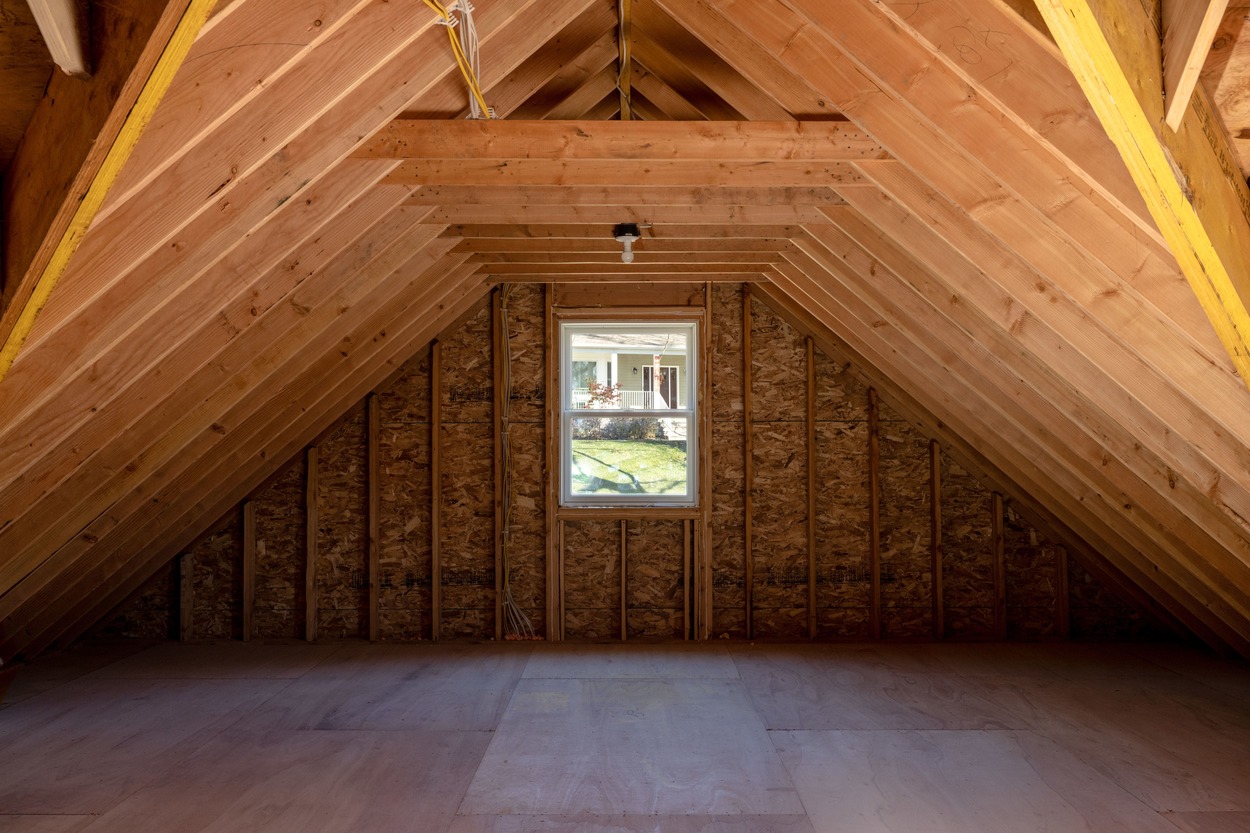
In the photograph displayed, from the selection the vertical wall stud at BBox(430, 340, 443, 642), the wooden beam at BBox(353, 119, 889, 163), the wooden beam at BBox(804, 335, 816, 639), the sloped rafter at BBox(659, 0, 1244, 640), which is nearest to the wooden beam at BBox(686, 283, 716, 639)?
the wooden beam at BBox(804, 335, 816, 639)

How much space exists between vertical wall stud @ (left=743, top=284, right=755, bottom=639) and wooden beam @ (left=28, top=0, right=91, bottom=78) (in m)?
5.18

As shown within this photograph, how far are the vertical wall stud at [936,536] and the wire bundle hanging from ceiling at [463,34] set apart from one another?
4.46 m

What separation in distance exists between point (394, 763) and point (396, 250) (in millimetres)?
2299

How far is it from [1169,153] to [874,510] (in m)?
4.84

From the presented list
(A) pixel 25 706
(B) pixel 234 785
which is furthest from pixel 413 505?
(B) pixel 234 785

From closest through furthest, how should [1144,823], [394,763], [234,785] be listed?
[1144,823], [234,785], [394,763]

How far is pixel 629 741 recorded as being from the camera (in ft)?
13.0

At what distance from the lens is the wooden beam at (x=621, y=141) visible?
3.05 metres

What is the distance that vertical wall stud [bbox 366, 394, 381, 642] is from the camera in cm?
618

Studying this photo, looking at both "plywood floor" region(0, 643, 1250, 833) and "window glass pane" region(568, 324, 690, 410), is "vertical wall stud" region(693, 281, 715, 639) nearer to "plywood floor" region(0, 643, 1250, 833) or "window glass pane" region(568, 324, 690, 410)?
"window glass pane" region(568, 324, 690, 410)

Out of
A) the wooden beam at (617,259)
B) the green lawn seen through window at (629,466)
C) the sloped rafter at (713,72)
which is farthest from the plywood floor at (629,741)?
the sloped rafter at (713,72)

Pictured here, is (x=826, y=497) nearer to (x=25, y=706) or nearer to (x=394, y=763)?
(x=394, y=763)

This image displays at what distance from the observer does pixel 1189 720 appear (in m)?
4.31

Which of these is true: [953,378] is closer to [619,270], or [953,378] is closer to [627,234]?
[627,234]
